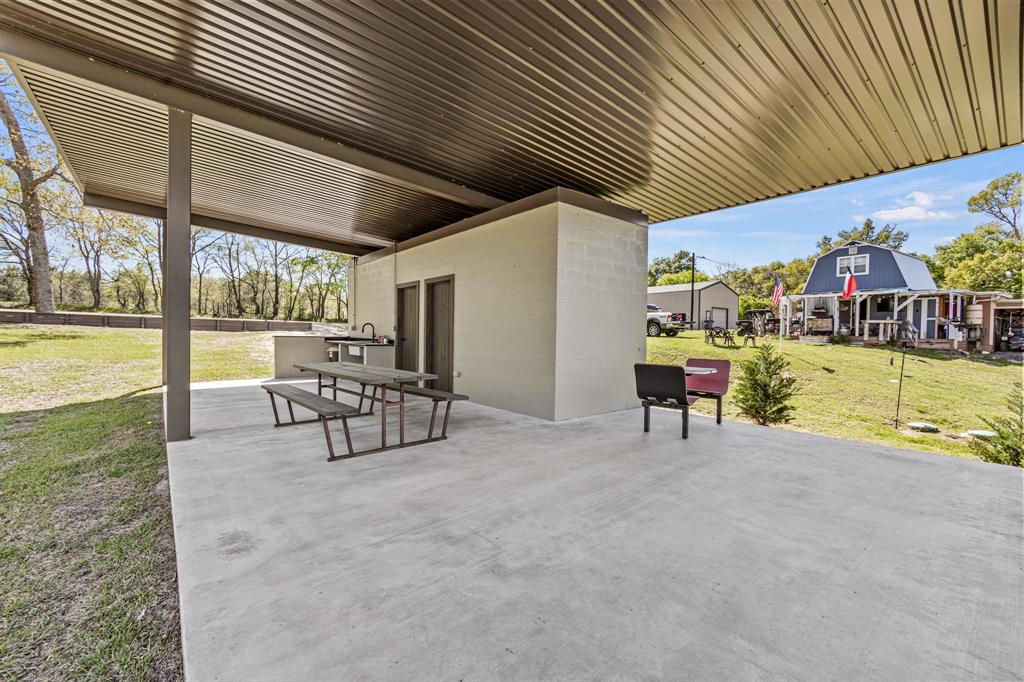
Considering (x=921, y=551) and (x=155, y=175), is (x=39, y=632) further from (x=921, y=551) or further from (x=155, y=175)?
(x=155, y=175)

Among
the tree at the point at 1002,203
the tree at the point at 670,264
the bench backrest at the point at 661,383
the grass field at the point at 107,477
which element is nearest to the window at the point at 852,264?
the grass field at the point at 107,477

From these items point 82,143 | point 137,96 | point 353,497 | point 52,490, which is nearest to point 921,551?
point 353,497

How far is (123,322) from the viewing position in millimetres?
19016

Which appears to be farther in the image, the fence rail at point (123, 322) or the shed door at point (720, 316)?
the shed door at point (720, 316)

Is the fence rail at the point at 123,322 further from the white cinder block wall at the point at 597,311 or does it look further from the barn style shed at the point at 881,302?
the barn style shed at the point at 881,302

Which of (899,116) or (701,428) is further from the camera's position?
(701,428)

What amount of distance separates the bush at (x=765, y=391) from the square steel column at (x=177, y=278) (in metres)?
7.22

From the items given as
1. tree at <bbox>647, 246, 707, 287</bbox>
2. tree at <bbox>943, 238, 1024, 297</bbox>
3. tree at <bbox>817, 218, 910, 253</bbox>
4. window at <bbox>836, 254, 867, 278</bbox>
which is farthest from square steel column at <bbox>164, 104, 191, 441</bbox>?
tree at <bbox>647, 246, 707, 287</bbox>

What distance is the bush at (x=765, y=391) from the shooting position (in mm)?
6293

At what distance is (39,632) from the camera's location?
5.12ft

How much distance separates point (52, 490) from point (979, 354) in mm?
21468

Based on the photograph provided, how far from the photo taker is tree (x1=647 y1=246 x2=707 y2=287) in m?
42.4

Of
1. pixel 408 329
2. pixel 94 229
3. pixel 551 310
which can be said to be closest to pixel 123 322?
pixel 94 229

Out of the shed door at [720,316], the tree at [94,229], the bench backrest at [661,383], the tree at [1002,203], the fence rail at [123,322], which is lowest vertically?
the bench backrest at [661,383]
